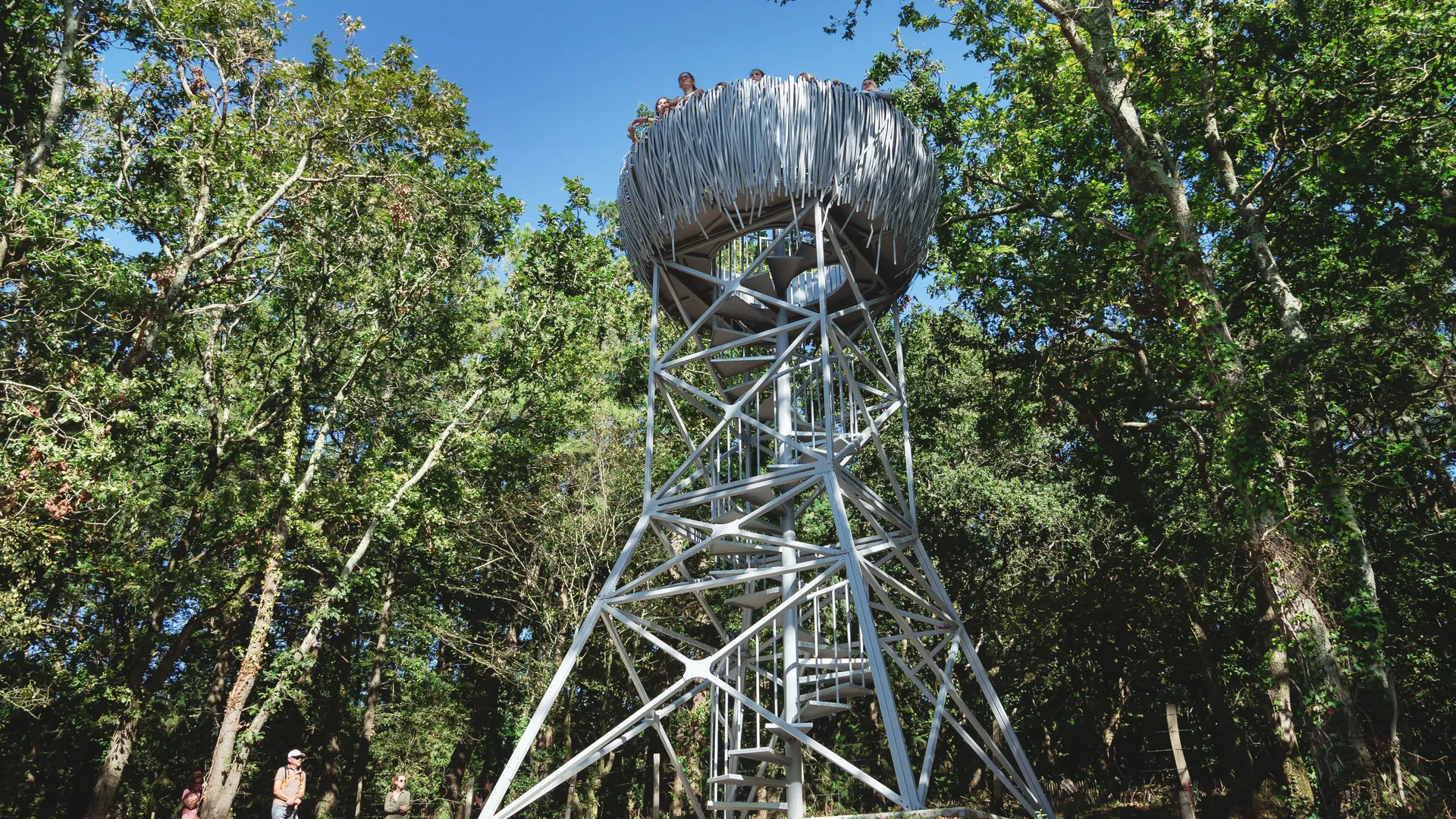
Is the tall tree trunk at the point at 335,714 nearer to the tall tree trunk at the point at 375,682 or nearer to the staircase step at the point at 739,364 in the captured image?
the tall tree trunk at the point at 375,682

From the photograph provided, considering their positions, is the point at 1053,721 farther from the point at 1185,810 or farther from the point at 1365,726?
the point at 1365,726

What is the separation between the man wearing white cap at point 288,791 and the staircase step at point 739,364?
5.80 meters

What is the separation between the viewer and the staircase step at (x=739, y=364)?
30.9 ft

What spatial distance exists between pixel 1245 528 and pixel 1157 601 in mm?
7369

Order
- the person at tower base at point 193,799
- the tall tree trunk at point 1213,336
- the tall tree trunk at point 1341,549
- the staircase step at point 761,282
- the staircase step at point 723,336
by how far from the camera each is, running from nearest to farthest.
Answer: the tall tree trunk at point 1341,549 < the tall tree trunk at point 1213,336 < the staircase step at point 761,282 < the staircase step at point 723,336 < the person at tower base at point 193,799

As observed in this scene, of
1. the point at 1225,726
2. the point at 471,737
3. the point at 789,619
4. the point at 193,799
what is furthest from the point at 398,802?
the point at 1225,726

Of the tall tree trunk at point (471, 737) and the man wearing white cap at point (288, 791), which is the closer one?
the man wearing white cap at point (288, 791)

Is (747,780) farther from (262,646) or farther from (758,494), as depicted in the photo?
(262,646)

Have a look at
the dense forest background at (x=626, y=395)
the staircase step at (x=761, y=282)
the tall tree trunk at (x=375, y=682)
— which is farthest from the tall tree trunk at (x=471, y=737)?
the staircase step at (x=761, y=282)

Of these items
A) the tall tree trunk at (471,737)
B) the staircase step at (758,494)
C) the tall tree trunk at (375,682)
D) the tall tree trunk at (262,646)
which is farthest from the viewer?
the tall tree trunk at (471,737)

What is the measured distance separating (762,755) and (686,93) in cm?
641

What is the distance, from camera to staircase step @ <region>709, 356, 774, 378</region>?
9414 millimetres

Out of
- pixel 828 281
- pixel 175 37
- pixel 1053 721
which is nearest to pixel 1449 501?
pixel 828 281

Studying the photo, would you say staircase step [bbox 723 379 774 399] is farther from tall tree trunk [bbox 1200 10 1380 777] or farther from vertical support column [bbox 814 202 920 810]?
tall tree trunk [bbox 1200 10 1380 777]
